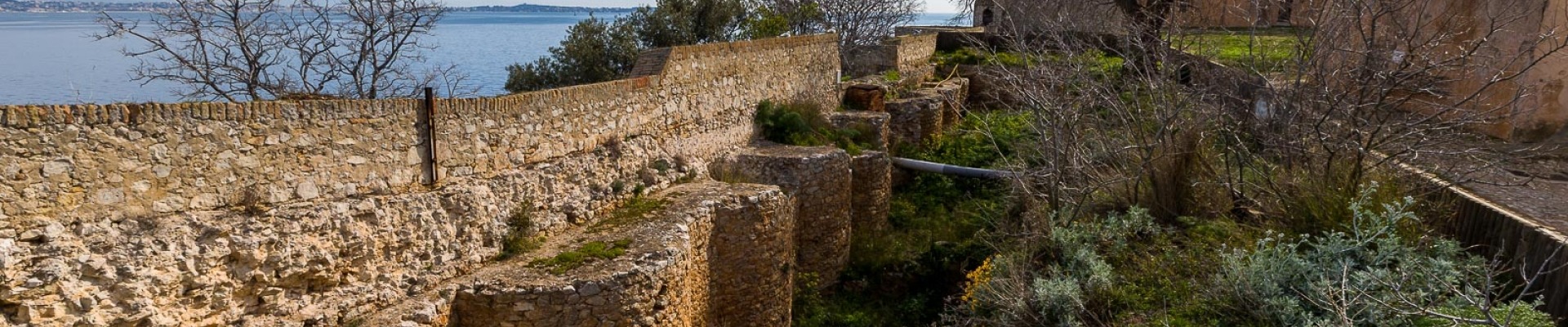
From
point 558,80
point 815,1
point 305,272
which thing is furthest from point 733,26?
point 305,272

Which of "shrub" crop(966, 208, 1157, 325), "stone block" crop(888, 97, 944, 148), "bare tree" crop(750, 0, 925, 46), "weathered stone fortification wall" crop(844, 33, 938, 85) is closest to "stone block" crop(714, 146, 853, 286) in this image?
"shrub" crop(966, 208, 1157, 325)

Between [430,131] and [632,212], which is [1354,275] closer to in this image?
[632,212]

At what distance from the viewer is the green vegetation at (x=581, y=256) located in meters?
6.89

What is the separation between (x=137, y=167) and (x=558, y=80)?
14313 millimetres

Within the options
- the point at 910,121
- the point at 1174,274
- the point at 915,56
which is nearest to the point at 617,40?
the point at 915,56

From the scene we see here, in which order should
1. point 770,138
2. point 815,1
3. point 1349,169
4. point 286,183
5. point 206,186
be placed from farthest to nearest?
point 815,1, point 770,138, point 1349,169, point 286,183, point 206,186

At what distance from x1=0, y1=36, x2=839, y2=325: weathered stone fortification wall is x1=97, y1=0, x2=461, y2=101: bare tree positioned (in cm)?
713

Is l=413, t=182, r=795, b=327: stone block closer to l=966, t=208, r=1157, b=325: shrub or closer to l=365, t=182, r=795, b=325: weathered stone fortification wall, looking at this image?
l=365, t=182, r=795, b=325: weathered stone fortification wall

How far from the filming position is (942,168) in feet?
44.2

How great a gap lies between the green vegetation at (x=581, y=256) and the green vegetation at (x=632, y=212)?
530 mm

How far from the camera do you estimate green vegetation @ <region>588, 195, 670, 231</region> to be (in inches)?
318

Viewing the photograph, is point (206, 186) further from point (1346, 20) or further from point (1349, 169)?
point (1346, 20)

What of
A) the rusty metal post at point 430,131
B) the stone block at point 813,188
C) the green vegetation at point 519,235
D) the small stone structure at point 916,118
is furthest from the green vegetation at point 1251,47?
the rusty metal post at point 430,131

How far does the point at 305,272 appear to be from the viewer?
5.66 metres
